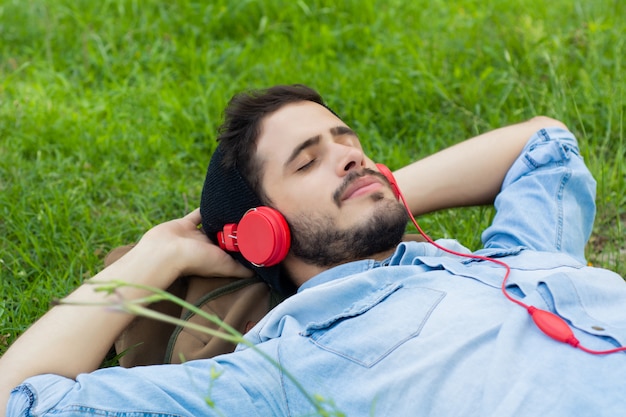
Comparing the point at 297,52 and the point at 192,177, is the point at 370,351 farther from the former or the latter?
the point at 297,52

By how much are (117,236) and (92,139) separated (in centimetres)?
105

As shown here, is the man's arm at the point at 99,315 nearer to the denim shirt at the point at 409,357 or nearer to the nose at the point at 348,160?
the denim shirt at the point at 409,357

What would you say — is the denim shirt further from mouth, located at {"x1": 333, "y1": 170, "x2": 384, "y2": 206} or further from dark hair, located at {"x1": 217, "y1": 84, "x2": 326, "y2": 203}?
dark hair, located at {"x1": 217, "y1": 84, "x2": 326, "y2": 203}

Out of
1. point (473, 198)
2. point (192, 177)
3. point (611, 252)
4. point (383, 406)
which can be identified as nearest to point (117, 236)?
point (192, 177)

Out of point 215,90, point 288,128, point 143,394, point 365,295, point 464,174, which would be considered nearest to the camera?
point 143,394

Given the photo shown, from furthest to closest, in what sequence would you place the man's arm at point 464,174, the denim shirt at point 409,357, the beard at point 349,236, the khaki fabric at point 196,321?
the man's arm at point 464,174, the khaki fabric at point 196,321, the beard at point 349,236, the denim shirt at point 409,357


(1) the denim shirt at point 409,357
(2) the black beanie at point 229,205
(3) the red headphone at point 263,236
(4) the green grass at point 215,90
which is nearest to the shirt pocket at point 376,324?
(1) the denim shirt at point 409,357

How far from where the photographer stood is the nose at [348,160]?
2998 mm

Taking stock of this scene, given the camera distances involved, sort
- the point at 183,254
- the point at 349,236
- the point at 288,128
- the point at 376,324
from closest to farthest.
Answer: the point at 376,324, the point at 349,236, the point at 183,254, the point at 288,128

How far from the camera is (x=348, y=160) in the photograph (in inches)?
119

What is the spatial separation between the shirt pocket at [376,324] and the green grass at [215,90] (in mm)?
1314

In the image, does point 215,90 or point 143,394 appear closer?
point 143,394

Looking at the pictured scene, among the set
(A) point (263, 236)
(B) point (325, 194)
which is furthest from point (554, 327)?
(A) point (263, 236)

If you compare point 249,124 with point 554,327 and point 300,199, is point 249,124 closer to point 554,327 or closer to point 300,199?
point 300,199
